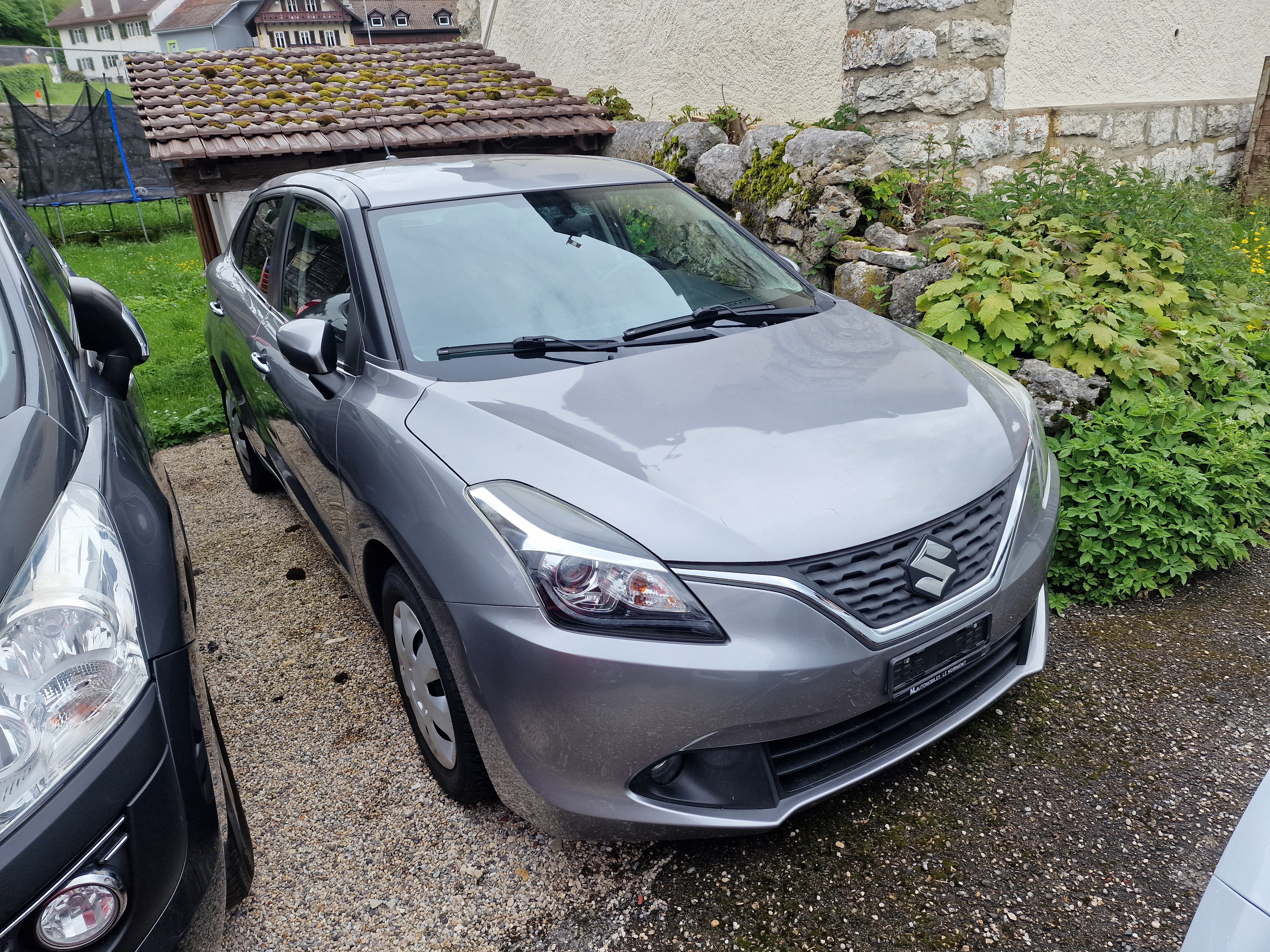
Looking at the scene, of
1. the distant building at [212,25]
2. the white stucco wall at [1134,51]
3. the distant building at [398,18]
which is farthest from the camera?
the distant building at [398,18]

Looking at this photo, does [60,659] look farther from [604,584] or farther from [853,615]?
[853,615]

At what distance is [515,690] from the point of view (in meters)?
1.83

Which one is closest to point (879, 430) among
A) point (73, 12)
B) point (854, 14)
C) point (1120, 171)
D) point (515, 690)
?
point (515, 690)

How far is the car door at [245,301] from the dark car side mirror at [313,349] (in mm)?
902

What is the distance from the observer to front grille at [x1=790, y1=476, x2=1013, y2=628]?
183 centimetres

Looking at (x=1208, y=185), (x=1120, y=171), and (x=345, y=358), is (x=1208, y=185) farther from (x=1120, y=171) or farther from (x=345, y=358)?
(x=345, y=358)

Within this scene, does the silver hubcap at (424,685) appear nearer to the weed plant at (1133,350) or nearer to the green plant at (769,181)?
the weed plant at (1133,350)

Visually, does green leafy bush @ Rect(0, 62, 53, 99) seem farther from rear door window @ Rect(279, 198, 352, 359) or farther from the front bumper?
the front bumper

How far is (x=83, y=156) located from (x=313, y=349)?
49.4ft

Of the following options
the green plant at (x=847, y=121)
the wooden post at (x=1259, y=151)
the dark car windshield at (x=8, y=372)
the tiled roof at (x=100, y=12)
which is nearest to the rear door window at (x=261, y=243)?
the dark car windshield at (x=8, y=372)

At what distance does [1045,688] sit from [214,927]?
2.34m

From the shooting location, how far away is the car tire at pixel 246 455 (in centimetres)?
431

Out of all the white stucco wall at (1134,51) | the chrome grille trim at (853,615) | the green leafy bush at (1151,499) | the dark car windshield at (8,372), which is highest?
the white stucco wall at (1134,51)

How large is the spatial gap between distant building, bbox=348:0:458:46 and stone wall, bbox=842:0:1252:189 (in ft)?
196
